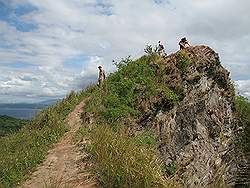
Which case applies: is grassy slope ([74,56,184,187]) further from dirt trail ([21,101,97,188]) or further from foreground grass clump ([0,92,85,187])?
foreground grass clump ([0,92,85,187])

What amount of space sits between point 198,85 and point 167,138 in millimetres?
3296

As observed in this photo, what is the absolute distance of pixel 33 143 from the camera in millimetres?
14719

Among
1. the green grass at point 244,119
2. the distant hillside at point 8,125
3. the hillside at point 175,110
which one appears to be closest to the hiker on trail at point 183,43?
the hillside at point 175,110

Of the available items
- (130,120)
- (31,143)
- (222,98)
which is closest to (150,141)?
(130,120)

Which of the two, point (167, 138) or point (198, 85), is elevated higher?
point (198, 85)

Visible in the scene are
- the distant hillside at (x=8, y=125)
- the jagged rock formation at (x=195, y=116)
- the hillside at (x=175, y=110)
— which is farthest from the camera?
the distant hillside at (x=8, y=125)

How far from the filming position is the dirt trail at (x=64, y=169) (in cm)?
1097

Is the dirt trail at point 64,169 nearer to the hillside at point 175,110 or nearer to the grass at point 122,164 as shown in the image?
the grass at point 122,164

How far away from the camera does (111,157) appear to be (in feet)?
35.7

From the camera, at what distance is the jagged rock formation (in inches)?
644

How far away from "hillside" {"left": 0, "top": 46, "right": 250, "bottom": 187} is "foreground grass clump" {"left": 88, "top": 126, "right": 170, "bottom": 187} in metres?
0.05

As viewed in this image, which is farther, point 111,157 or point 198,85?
point 198,85

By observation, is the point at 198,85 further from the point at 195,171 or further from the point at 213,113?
the point at 195,171

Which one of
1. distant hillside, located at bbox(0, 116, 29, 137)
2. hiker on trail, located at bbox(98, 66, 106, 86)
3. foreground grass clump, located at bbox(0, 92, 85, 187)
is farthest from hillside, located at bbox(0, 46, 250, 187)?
distant hillside, located at bbox(0, 116, 29, 137)
